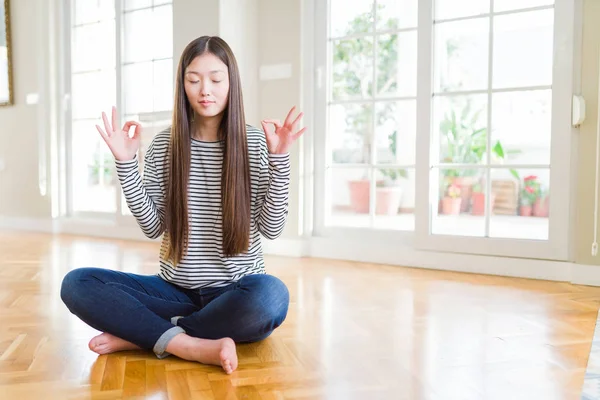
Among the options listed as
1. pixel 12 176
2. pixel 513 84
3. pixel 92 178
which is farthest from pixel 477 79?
pixel 12 176

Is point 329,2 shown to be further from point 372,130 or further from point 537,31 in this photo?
point 537,31

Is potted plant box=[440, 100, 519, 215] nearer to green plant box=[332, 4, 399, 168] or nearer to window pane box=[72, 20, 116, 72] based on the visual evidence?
green plant box=[332, 4, 399, 168]

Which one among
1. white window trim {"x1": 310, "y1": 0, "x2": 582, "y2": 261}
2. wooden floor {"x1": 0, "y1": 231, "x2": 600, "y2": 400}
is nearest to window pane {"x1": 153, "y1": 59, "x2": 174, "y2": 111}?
white window trim {"x1": 310, "y1": 0, "x2": 582, "y2": 261}

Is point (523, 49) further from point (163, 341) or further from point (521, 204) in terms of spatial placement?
point (163, 341)

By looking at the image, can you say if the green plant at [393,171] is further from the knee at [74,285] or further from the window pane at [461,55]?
the knee at [74,285]

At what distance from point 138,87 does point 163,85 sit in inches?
10.1

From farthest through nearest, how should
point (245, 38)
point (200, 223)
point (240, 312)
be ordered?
point (245, 38)
point (200, 223)
point (240, 312)

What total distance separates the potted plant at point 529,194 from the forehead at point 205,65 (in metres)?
1.89

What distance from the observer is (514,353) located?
1.58 metres

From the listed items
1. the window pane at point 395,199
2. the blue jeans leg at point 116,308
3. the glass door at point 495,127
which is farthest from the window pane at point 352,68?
the blue jeans leg at point 116,308

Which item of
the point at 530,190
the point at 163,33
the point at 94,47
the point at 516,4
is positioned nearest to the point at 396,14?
the point at 516,4

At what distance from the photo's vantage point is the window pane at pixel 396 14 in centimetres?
319

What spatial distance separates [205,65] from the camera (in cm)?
152

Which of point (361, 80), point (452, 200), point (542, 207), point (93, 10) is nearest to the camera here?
point (542, 207)
